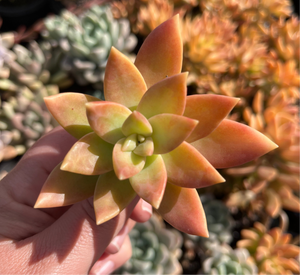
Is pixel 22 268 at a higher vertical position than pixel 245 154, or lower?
lower

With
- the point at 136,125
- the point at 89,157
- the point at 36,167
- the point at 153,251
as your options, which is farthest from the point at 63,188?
the point at 153,251

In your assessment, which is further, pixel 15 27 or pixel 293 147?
pixel 15 27

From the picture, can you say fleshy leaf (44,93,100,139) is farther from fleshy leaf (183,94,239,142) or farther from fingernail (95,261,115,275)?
fingernail (95,261,115,275)

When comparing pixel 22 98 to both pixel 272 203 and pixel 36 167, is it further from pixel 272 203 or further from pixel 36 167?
pixel 272 203

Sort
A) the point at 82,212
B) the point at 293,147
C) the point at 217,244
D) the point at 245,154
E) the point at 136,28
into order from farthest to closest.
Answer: the point at 136,28
the point at 217,244
the point at 293,147
the point at 82,212
the point at 245,154

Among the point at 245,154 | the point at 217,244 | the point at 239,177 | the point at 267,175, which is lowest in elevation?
the point at 217,244

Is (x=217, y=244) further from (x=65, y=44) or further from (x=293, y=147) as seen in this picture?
(x=65, y=44)

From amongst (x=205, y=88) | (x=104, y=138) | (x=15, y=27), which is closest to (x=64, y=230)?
(x=104, y=138)
